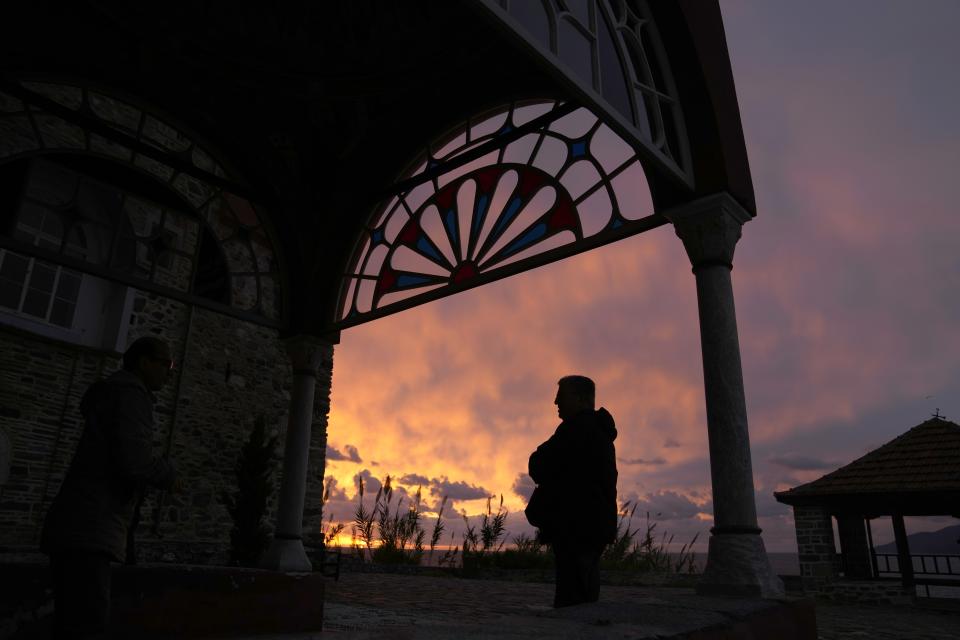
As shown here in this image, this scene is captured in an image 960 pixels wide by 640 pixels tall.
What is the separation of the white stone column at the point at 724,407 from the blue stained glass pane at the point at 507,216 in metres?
1.85

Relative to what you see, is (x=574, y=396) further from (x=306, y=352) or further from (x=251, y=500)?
(x=251, y=500)

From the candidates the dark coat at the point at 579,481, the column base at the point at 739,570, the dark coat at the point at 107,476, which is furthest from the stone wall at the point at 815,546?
the dark coat at the point at 107,476

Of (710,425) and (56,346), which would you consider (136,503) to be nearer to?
(710,425)

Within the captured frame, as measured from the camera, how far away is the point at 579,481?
291 cm

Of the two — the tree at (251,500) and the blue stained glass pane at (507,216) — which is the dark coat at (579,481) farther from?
the tree at (251,500)

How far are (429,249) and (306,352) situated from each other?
2.38 meters

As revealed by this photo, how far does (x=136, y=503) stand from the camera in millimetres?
2418

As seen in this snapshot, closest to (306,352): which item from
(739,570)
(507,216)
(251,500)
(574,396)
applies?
(251,500)

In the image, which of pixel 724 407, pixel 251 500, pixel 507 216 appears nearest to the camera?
pixel 724 407

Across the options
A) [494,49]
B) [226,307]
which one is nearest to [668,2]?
[494,49]

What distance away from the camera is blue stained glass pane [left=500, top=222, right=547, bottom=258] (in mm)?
6792

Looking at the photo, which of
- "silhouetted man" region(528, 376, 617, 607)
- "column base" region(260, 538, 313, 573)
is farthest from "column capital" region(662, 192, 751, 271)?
"column base" region(260, 538, 313, 573)

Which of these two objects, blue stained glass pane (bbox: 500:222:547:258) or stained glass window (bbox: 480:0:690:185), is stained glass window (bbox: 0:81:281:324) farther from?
stained glass window (bbox: 480:0:690:185)

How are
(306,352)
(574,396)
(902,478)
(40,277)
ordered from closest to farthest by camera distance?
(574,396)
(306,352)
(40,277)
(902,478)
